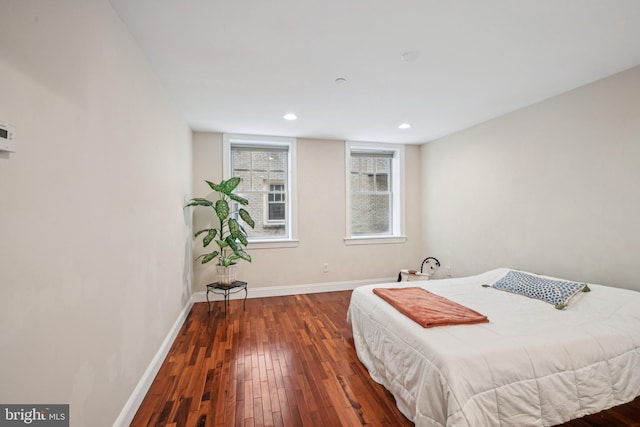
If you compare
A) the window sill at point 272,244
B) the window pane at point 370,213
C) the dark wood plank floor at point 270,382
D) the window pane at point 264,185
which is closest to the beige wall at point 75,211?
the dark wood plank floor at point 270,382

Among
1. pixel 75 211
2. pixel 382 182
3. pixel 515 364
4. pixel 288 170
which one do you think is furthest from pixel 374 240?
pixel 75 211

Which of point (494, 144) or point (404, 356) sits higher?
point (494, 144)

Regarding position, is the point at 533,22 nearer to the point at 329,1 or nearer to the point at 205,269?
the point at 329,1

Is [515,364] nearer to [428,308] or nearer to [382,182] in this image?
[428,308]

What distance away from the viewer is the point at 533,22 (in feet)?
5.77

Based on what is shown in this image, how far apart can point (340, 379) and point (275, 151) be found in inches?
135

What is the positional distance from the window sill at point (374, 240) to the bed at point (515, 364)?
254 centimetres

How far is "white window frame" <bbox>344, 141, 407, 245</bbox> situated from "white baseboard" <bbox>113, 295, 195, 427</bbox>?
2.83 metres

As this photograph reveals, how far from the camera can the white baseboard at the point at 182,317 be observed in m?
1.74

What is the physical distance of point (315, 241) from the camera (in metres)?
4.57

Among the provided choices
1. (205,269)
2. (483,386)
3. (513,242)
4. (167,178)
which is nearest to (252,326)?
(205,269)

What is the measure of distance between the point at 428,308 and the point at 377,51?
1.97 m

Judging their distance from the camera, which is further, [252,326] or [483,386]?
[252,326]

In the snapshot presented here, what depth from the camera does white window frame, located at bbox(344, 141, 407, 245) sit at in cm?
471
